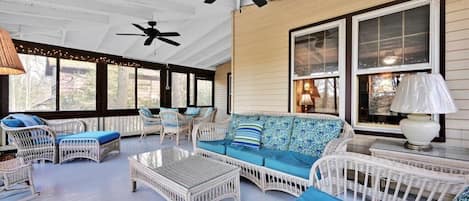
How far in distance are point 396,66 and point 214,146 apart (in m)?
2.61

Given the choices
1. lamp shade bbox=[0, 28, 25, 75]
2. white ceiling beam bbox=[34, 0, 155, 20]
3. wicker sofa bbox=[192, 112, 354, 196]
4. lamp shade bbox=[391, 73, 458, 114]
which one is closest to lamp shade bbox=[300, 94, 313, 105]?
wicker sofa bbox=[192, 112, 354, 196]

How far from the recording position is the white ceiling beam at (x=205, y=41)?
555cm

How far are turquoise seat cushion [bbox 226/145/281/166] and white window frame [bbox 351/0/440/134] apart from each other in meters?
1.25

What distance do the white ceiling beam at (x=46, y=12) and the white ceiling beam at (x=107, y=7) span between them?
0.47 m

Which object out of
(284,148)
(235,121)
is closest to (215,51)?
(235,121)

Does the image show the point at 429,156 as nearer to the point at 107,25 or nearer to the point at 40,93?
the point at 107,25

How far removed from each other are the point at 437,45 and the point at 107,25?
508 centimetres

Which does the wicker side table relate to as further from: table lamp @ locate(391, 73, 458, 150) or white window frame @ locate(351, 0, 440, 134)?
white window frame @ locate(351, 0, 440, 134)

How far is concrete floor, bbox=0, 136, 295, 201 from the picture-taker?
2613 mm

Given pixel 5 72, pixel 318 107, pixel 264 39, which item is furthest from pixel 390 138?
pixel 5 72

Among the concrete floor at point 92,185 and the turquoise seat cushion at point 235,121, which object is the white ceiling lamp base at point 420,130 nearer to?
the concrete floor at point 92,185

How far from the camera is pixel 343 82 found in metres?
3.05

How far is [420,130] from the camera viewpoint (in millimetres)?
2121

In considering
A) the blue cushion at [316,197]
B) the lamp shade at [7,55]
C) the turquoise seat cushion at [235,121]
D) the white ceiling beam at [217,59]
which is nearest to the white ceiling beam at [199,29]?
the white ceiling beam at [217,59]
